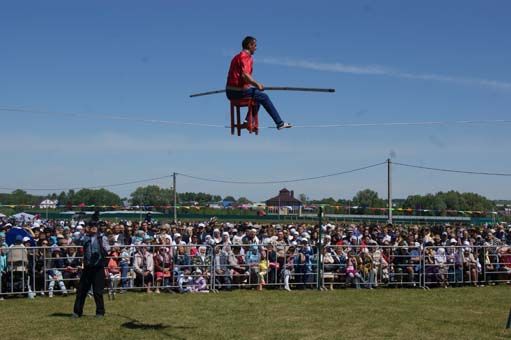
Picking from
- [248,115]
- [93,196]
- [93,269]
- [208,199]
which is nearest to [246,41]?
[248,115]

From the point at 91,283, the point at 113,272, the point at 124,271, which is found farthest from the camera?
the point at 124,271

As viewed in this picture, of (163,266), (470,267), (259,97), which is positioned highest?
(259,97)

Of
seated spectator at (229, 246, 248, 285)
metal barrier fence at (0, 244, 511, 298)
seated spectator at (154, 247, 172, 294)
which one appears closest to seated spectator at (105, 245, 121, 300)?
metal barrier fence at (0, 244, 511, 298)

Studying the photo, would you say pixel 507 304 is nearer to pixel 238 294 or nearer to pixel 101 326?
pixel 238 294

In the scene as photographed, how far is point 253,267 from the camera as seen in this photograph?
1733cm

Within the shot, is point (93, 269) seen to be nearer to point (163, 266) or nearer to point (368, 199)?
point (163, 266)

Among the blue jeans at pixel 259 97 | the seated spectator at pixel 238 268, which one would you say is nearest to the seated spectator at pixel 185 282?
the seated spectator at pixel 238 268

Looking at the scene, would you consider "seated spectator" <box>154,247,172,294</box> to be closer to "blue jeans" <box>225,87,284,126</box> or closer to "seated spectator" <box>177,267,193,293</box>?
"seated spectator" <box>177,267,193,293</box>

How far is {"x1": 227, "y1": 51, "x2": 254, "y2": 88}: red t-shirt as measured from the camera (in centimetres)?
897

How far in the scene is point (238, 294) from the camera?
627 inches

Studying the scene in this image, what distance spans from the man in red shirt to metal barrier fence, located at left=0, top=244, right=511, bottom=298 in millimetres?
7432

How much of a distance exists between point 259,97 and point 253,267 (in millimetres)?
8724

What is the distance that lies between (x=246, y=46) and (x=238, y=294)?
8422 millimetres

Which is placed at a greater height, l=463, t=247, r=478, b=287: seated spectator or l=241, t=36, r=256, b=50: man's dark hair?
l=241, t=36, r=256, b=50: man's dark hair
